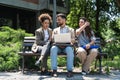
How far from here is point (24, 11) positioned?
33.1 meters

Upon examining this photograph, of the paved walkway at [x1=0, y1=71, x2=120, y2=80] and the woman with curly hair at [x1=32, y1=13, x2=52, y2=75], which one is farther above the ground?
the woman with curly hair at [x1=32, y1=13, x2=52, y2=75]

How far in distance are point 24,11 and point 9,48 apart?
70.3ft

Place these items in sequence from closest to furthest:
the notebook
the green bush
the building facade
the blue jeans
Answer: the blue jeans < the notebook < the green bush < the building facade

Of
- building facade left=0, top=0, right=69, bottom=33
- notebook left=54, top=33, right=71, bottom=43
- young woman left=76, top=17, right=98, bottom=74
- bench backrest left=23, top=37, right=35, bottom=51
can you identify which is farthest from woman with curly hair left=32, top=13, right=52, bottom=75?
building facade left=0, top=0, right=69, bottom=33

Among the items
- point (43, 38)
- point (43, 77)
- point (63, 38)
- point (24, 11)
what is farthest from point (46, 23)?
point (24, 11)

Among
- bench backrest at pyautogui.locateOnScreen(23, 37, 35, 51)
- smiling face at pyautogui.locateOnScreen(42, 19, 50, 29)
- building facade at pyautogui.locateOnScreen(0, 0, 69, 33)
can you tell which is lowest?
bench backrest at pyautogui.locateOnScreen(23, 37, 35, 51)

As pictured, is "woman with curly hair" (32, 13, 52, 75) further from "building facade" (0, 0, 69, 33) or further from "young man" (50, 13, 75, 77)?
"building facade" (0, 0, 69, 33)

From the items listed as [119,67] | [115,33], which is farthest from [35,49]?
[115,33]

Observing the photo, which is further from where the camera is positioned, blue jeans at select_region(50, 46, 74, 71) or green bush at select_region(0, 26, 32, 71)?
green bush at select_region(0, 26, 32, 71)

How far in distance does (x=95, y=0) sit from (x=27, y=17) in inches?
381

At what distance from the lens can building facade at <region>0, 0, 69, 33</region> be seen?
29.2m

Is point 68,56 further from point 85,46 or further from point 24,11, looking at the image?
point 24,11

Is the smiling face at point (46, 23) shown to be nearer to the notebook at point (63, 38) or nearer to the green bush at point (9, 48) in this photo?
the notebook at point (63, 38)

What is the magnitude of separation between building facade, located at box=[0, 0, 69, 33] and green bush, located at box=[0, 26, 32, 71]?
14.0 meters
